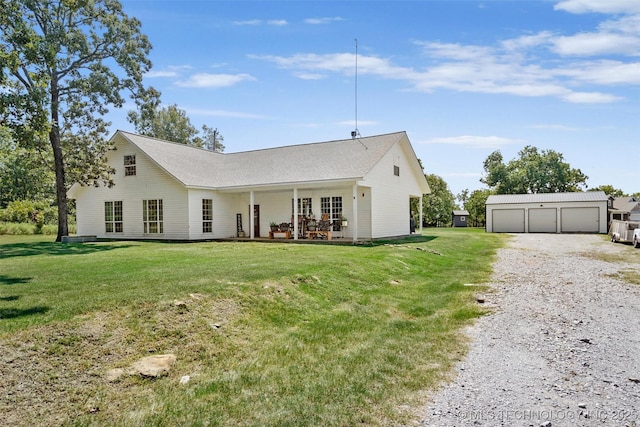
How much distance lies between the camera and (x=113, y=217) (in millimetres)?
22891

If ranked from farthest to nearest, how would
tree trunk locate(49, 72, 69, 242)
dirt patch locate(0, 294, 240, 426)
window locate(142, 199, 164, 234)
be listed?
window locate(142, 199, 164, 234) < tree trunk locate(49, 72, 69, 242) < dirt patch locate(0, 294, 240, 426)

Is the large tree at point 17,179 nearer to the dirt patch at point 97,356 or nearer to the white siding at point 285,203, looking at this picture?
the white siding at point 285,203

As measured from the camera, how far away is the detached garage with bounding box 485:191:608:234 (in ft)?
110

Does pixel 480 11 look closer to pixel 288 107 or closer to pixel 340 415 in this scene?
pixel 288 107

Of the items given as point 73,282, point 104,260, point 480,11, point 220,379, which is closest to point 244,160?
point 104,260

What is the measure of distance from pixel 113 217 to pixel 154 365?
1990 cm

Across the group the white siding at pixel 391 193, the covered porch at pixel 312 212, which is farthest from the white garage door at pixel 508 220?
the covered porch at pixel 312 212

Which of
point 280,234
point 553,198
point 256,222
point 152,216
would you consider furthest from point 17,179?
point 553,198

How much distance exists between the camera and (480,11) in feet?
41.4

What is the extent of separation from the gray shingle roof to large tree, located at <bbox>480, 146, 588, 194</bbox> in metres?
38.1

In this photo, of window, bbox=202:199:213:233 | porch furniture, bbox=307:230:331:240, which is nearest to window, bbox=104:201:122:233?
window, bbox=202:199:213:233

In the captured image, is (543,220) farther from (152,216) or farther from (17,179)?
(17,179)

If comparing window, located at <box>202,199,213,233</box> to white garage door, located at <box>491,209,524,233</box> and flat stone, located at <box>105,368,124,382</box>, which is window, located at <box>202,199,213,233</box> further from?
white garage door, located at <box>491,209,524,233</box>

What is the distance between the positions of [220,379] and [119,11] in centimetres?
2279
